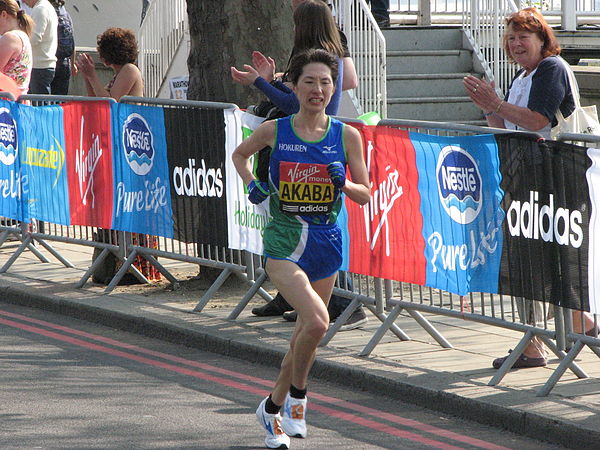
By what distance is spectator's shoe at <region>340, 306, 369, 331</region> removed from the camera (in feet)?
28.5

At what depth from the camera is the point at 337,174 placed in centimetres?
616

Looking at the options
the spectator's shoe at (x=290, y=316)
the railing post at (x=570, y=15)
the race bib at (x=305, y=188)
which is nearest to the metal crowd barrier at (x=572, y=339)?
the race bib at (x=305, y=188)

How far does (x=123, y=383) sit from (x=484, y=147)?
256cm

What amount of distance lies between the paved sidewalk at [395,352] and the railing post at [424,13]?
23.7ft

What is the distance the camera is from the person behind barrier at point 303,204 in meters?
6.21

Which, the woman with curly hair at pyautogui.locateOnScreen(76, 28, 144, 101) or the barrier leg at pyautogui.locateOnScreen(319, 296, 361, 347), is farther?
the woman with curly hair at pyautogui.locateOnScreen(76, 28, 144, 101)

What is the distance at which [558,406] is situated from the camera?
21.5 feet

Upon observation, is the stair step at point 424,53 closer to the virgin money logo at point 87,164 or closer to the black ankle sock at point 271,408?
the virgin money logo at point 87,164

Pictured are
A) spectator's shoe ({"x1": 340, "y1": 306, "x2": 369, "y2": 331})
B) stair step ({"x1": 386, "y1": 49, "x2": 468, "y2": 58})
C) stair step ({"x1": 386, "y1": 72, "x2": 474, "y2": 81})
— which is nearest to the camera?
spectator's shoe ({"x1": 340, "y1": 306, "x2": 369, "y2": 331})

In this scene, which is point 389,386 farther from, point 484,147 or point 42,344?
point 42,344

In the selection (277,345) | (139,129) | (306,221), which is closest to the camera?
(306,221)

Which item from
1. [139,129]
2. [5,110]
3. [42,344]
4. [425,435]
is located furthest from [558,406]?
[5,110]

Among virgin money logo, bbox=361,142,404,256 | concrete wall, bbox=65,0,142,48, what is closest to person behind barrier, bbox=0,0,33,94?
virgin money logo, bbox=361,142,404,256

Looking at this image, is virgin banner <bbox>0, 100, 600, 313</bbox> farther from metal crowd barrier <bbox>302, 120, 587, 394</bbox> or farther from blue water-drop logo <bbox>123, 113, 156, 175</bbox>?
metal crowd barrier <bbox>302, 120, 587, 394</bbox>
